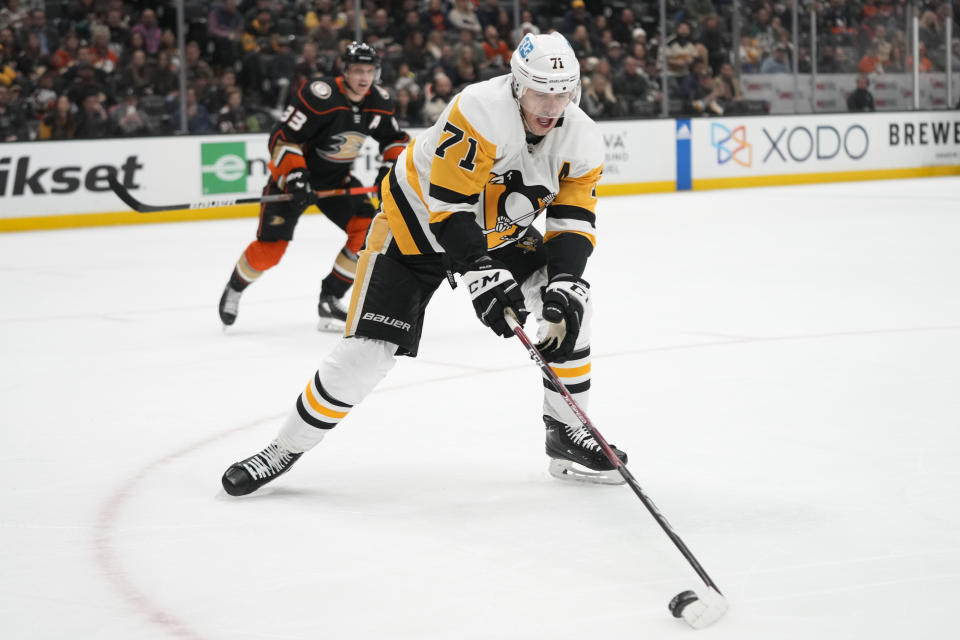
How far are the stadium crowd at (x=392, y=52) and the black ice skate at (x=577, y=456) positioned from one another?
8.06 m

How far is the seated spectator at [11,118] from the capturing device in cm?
1009

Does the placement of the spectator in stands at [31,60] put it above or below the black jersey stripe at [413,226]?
above

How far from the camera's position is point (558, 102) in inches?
107

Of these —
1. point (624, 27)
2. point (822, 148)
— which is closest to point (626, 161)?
point (624, 27)

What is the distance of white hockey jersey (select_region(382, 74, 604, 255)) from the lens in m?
2.72

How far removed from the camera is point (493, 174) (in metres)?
2.85

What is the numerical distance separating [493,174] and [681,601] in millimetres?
1143

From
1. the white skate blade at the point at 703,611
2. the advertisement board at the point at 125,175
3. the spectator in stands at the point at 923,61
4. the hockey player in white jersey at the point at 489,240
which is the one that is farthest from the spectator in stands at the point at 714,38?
the white skate blade at the point at 703,611

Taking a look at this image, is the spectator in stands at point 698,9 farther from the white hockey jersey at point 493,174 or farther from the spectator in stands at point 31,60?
the white hockey jersey at point 493,174

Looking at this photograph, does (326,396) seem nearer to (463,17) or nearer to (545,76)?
(545,76)

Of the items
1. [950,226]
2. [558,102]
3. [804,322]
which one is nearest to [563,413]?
[558,102]

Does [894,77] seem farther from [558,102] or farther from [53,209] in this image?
[558,102]

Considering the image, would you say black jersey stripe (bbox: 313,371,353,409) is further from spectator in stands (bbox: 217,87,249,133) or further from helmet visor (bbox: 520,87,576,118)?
spectator in stands (bbox: 217,87,249,133)

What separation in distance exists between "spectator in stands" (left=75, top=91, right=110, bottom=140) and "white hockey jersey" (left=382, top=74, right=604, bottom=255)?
25.9ft
